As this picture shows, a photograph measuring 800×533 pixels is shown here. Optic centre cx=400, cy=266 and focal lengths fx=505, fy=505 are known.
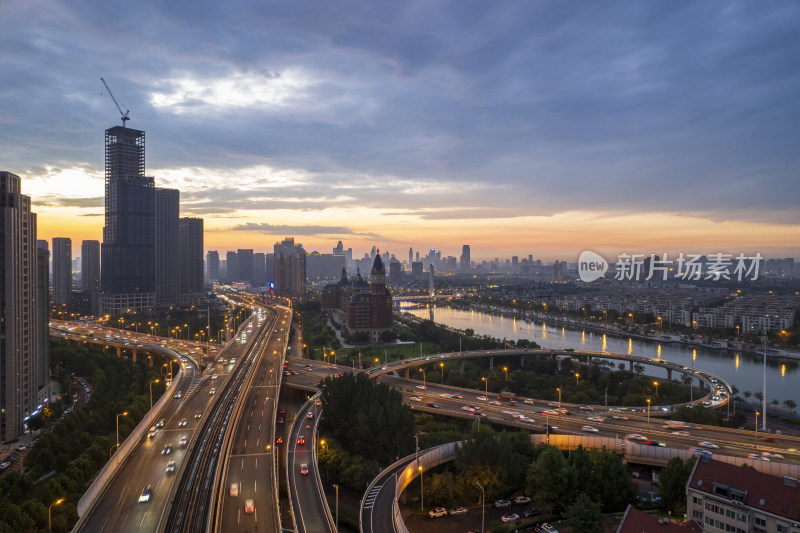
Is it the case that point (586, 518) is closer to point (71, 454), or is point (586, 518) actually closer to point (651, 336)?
point (71, 454)

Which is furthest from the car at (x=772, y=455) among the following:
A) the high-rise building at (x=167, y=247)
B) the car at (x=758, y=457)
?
the high-rise building at (x=167, y=247)

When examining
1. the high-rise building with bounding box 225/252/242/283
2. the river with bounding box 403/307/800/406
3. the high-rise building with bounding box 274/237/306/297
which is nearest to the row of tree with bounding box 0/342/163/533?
the river with bounding box 403/307/800/406

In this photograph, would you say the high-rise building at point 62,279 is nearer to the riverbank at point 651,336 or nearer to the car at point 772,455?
the riverbank at point 651,336

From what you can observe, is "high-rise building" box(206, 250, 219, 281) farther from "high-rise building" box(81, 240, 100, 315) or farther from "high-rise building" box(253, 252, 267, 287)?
"high-rise building" box(81, 240, 100, 315)

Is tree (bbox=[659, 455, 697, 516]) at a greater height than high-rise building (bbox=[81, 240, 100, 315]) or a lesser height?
lesser

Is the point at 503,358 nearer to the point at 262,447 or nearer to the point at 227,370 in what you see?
the point at 227,370

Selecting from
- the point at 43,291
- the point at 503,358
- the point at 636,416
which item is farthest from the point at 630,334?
the point at 43,291

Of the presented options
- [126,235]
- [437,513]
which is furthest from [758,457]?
[126,235]
